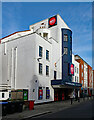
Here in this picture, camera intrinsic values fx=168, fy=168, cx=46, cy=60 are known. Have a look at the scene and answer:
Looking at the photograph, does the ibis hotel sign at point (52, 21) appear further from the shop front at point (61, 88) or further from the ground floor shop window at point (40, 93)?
the ground floor shop window at point (40, 93)

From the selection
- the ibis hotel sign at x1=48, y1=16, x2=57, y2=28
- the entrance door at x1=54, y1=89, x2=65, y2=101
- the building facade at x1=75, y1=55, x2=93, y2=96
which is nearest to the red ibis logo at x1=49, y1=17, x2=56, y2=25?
the ibis hotel sign at x1=48, y1=16, x2=57, y2=28

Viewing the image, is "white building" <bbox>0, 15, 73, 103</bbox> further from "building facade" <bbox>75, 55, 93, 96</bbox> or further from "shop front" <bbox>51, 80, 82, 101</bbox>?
"building facade" <bbox>75, 55, 93, 96</bbox>

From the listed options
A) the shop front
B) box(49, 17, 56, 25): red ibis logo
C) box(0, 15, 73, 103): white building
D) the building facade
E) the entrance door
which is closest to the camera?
box(0, 15, 73, 103): white building

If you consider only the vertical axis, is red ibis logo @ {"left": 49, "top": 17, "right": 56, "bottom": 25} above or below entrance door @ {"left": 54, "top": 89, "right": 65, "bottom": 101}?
above

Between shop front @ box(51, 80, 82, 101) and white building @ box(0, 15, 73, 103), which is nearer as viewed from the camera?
white building @ box(0, 15, 73, 103)

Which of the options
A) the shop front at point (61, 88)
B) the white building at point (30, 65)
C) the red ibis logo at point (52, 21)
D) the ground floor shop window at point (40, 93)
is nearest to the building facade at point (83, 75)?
the shop front at point (61, 88)

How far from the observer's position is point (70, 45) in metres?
36.8

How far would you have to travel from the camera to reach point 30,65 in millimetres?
25422

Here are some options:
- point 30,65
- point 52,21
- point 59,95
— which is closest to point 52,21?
point 52,21

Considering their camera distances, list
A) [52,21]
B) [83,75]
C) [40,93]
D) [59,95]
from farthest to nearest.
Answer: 1. [83,75]
2. [59,95]
3. [52,21]
4. [40,93]

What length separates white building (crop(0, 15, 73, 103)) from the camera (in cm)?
2506

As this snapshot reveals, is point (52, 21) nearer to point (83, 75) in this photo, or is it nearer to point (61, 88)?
point (61, 88)

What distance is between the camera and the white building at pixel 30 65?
25062 millimetres

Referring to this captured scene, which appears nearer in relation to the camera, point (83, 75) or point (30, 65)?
point (30, 65)
